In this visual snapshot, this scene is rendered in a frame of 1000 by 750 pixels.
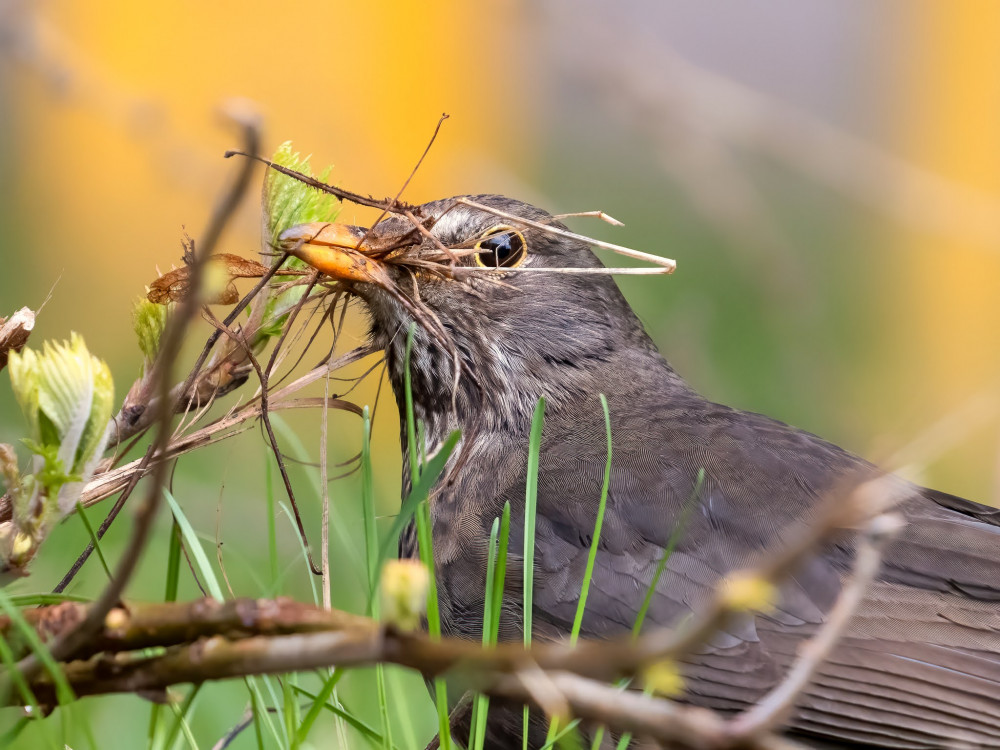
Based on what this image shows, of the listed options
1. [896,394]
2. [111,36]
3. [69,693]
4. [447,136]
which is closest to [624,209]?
[447,136]

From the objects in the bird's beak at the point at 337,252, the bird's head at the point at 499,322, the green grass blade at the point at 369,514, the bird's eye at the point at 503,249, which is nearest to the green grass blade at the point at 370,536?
the green grass blade at the point at 369,514

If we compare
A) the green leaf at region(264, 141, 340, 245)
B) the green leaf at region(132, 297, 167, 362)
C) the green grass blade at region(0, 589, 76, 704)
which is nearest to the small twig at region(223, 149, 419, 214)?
the green leaf at region(264, 141, 340, 245)

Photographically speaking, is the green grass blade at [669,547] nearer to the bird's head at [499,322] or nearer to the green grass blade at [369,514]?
the green grass blade at [369,514]

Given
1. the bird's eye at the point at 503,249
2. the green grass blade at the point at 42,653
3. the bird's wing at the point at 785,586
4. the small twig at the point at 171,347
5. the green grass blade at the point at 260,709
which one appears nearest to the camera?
the small twig at the point at 171,347

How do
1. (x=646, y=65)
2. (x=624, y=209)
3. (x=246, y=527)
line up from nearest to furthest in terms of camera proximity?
(x=246, y=527)
(x=646, y=65)
(x=624, y=209)

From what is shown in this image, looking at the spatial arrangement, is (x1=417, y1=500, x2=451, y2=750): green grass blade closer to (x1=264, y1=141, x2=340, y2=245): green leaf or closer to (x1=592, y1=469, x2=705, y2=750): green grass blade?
(x1=592, y1=469, x2=705, y2=750): green grass blade

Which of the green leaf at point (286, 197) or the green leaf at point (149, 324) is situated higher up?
the green leaf at point (286, 197)

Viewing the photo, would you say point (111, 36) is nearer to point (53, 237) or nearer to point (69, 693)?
point (53, 237)
